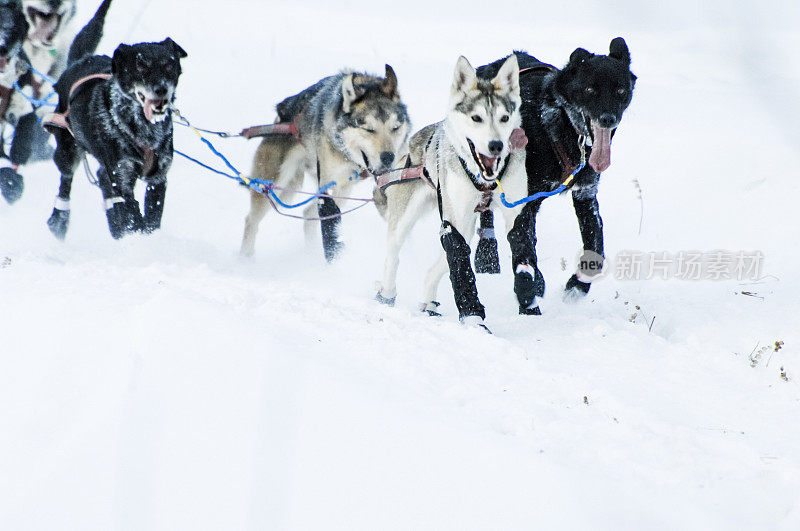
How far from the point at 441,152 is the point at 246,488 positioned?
2379mm

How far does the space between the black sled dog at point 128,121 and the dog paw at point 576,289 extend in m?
2.41

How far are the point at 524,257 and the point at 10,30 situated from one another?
13.9 ft

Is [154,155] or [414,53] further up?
[414,53]

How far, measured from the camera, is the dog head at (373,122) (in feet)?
17.0

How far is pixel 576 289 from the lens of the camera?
14.2 ft

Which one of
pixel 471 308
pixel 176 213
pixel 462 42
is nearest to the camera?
pixel 471 308

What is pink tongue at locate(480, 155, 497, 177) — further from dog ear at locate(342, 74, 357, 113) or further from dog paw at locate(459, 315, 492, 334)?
dog ear at locate(342, 74, 357, 113)

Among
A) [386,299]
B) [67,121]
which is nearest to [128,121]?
[67,121]

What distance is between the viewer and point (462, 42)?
1181 centimetres

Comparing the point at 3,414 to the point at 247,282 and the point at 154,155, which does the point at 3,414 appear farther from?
the point at 154,155

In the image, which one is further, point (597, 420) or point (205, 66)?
point (205, 66)

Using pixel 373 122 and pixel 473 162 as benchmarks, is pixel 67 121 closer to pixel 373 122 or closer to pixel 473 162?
pixel 373 122

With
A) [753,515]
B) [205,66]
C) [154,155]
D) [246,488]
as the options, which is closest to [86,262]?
[154,155]

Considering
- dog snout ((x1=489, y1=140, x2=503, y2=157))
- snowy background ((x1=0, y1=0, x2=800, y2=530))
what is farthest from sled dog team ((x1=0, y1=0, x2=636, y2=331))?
snowy background ((x1=0, y1=0, x2=800, y2=530))
